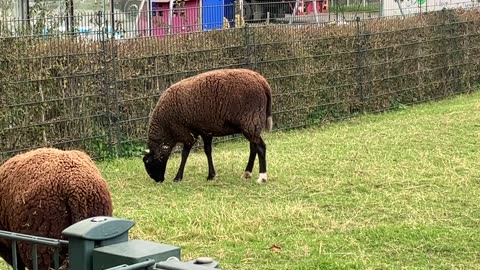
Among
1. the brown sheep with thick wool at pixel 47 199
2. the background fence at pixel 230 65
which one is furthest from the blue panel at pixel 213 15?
the brown sheep with thick wool at pixel 47 199

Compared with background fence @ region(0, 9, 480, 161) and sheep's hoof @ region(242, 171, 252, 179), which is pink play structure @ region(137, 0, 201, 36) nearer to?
background fence @ region(0, 9, 480, 161)

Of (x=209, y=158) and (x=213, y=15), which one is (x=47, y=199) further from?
(x=213, y=15)

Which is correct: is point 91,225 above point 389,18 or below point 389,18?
below

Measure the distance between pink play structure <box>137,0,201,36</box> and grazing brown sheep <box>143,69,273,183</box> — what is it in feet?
8.61

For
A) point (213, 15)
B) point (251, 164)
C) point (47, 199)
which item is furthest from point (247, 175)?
point (213, 15)

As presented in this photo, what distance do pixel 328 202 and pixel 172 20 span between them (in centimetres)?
891

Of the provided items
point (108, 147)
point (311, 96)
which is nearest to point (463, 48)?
point (311, 96)

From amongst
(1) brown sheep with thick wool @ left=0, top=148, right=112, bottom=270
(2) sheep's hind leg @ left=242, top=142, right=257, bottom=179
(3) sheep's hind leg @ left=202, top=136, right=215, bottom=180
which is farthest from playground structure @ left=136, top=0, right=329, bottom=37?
(1) brown sheep with thick wool @ left=0, top=148, right=112, bottom=270

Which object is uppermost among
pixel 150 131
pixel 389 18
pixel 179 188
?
pixel 389 18

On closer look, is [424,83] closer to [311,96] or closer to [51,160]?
[311,96]

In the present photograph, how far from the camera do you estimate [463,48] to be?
59.1 ft

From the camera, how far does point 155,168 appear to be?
33.2ft

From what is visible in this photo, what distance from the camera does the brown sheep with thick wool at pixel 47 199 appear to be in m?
4.83

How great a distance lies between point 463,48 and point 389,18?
2645 millimetres
